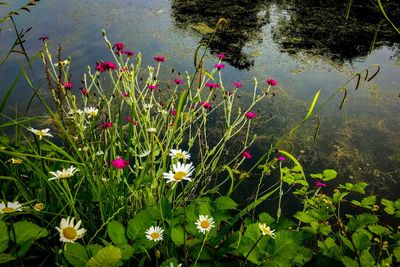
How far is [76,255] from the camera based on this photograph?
2.28 ft

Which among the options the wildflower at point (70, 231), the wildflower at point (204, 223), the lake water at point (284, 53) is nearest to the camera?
the wildflower at point (70, 231)

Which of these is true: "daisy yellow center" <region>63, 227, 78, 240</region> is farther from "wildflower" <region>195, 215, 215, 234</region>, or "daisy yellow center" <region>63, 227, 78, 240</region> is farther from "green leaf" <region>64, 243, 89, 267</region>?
"wildflower" <region>195, 215, 215, 234</region>

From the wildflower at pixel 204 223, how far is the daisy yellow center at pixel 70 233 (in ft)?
0.91

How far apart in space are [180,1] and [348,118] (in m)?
3.05

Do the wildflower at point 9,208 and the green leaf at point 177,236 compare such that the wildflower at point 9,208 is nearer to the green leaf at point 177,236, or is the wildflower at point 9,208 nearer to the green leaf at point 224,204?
the green leaf at point 177,236

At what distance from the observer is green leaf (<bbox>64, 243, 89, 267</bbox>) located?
0.69 meters

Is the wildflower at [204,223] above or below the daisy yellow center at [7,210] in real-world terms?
below

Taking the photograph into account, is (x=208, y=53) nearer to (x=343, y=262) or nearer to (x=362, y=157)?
(x=362, y=157)

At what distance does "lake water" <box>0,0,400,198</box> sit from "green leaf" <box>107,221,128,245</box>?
1330 millimetres

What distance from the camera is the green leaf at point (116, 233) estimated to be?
2.61 ft

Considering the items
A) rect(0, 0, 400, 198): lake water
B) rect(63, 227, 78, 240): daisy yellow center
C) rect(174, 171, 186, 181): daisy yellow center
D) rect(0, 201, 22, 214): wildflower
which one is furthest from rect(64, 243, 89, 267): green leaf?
rect(0, 0, 400, 198): lake water

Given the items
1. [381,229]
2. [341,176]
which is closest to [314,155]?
[341,176]

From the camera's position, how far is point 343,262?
0.80 m

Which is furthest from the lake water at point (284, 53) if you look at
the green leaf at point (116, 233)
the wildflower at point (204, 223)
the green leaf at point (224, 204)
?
the green leaf at point (116, 233)
